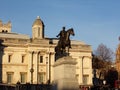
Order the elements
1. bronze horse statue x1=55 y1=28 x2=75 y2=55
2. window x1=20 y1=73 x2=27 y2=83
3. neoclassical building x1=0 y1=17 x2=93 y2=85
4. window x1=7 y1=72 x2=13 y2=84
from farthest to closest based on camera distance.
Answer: window x1=20 y1=73 x2=27 y2=83
window x1=7 y1=72 x2=13 y2=84
neoclassical building x1=0 y1=17 x2=93 y2=85
bronze horse statue x1=55 y1=28 x2=75 y2=55

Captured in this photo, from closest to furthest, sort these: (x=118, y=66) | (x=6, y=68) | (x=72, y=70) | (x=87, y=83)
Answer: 1. (x=72, y=70)
2. (x=6, y=68)
3. (x=87, y=83)
4. (x=118, y=66)

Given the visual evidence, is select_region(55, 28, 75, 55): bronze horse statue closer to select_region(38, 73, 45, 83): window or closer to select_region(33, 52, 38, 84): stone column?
select_region(33, 52, 38, 84): stone column

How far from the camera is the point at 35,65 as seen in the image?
263 feet

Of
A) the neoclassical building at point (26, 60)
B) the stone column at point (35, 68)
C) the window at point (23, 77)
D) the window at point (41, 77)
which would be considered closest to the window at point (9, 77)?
the neoclassical building at point (26, 60)

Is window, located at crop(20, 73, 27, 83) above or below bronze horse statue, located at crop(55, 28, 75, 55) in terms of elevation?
below

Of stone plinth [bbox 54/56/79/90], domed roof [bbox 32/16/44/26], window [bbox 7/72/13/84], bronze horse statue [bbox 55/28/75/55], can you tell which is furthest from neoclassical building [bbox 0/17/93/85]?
stone plinth [bbox 54/56/79/90]

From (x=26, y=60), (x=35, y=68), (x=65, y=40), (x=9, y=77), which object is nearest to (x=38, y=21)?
(x=26, y=60)

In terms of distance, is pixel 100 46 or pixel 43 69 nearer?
pixel 43 69

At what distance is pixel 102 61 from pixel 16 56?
2554 cm

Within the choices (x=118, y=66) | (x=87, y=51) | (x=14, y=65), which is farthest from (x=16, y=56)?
(x=118, y=66)

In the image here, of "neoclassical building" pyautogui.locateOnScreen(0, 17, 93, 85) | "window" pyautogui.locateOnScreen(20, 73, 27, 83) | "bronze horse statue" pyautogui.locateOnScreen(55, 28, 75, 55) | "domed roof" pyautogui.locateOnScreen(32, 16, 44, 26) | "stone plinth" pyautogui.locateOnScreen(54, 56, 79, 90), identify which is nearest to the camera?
"stone plinth" pyautogui.locateOnScreen(54, 56, 79, 90)

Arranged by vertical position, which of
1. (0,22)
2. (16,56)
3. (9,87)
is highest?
(0,22)

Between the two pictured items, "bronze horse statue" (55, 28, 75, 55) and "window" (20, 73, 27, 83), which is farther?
"window" (20, 73, 27, 83)

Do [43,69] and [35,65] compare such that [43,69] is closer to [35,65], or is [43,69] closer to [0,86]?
[35,65]
